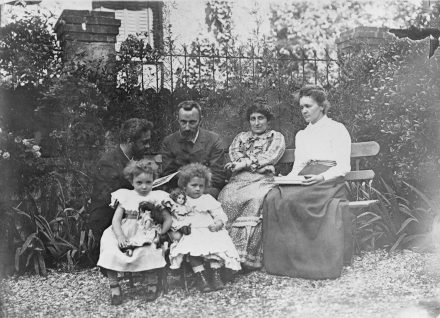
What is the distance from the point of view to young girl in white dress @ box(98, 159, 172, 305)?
151 inches

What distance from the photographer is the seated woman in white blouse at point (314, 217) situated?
4273 mm

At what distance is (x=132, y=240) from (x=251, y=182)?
1259mm

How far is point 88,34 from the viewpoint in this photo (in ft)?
18.6

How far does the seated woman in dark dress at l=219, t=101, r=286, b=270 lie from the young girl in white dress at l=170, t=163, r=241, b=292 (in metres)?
0.38

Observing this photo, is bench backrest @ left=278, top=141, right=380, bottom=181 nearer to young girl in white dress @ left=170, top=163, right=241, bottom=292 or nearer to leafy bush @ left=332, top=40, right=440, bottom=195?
leafy bush @ left=332, top=40, right=440, bottom=195

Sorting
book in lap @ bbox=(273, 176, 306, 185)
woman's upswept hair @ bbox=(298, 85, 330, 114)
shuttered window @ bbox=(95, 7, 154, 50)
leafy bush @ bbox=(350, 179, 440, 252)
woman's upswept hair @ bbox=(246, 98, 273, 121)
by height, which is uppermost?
shuttered window @ bbox=(95, 7, 154, 50)

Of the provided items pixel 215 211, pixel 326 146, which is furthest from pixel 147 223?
pixel 326 146

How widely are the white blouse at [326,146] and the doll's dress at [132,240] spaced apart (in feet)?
4.37

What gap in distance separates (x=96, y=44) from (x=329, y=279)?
3282 millimetres

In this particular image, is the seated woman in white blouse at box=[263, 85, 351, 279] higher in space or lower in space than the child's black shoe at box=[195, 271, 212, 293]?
higher

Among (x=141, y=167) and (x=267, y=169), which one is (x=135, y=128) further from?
(x=267, y=169)

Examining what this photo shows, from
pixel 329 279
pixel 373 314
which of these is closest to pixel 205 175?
pixel 329 279

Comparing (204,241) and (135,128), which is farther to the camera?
(135,128)

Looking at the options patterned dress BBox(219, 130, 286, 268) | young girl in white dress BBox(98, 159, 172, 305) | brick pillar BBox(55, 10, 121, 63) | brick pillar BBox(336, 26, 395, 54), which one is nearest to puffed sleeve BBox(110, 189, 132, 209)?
young girl in white dress BBox(98, 159, 172, 305)
